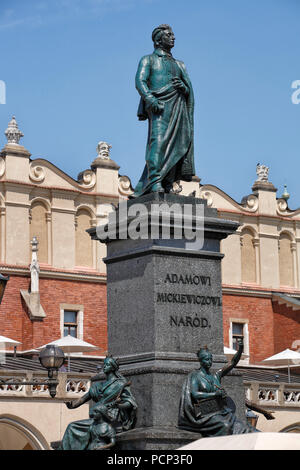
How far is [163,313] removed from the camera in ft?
39.9

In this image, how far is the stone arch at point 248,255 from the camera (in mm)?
48031

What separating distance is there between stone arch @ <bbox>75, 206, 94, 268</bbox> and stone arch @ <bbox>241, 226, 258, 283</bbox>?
7285mm

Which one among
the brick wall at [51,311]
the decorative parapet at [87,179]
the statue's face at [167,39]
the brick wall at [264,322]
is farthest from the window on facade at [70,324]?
the statue's face at [167,39]

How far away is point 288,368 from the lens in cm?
4444

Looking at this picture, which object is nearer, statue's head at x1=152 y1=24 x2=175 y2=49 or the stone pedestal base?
the stone pedestal base

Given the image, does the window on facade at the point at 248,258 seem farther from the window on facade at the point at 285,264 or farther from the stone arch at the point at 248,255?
the window on facade at the point at 285,264

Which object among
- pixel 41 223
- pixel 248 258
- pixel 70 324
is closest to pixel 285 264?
pixel 248 258

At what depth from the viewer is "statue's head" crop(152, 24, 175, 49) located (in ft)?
43.9

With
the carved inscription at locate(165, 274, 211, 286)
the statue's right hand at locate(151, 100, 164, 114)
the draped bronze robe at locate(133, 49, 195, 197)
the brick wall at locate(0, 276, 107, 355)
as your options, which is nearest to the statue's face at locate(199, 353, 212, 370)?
the carved inscription at locate(165, 274, 211, 286)

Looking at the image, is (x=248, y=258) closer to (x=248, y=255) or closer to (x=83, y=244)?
(x=248, y=255)

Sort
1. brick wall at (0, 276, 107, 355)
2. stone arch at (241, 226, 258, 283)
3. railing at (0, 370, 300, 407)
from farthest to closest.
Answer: stone arch at (241, 226, 258, 283)
brick wall at (0, 276, 107, 355)
railing at (0, 370, 300, 407)

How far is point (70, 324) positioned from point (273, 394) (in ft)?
26.4

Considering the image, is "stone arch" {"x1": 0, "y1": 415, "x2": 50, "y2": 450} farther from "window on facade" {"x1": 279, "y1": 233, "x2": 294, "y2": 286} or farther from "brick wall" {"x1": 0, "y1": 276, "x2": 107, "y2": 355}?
"window on facade" {"x1": 279, "y1": 233, "x2": 294, "y2": 286}

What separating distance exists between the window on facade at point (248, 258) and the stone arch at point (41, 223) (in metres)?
9.14
